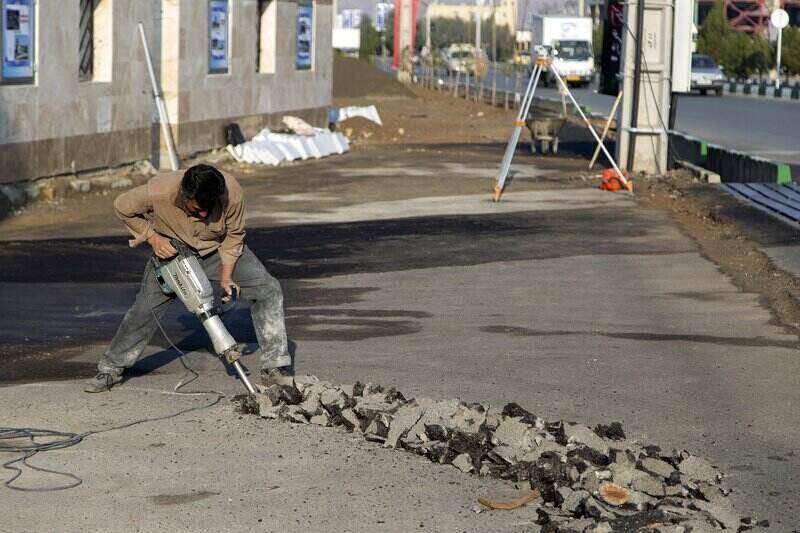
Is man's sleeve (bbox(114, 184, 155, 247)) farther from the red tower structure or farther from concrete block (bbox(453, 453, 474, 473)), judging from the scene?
the red tower structure

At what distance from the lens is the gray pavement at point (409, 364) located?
5836 mm

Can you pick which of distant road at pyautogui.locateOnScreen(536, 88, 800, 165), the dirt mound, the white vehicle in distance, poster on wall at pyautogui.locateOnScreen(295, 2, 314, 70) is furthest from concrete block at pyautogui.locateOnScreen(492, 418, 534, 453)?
the white vehicle in distance

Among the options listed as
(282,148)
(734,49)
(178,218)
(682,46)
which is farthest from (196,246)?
(734,49)

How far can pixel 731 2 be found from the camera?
10344 centimetres

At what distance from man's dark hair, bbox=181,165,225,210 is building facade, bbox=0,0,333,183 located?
1107 cm

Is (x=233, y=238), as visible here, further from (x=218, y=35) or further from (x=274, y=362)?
(x=218, y=35)

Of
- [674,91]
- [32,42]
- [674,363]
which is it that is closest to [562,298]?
[674,363]

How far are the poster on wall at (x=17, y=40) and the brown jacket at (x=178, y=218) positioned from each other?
1092 centimetres

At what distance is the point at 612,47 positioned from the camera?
25.4 meters

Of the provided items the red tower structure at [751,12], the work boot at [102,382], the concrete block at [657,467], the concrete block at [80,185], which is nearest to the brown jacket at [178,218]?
the work boot at [102,382]

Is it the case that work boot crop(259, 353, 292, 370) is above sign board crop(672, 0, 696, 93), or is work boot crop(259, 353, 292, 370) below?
below

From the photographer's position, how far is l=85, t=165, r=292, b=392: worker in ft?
23.7

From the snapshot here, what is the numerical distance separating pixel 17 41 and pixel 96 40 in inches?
115

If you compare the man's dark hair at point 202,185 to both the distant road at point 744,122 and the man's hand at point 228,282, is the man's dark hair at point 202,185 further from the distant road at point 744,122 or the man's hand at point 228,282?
the distant road at point 744,122
